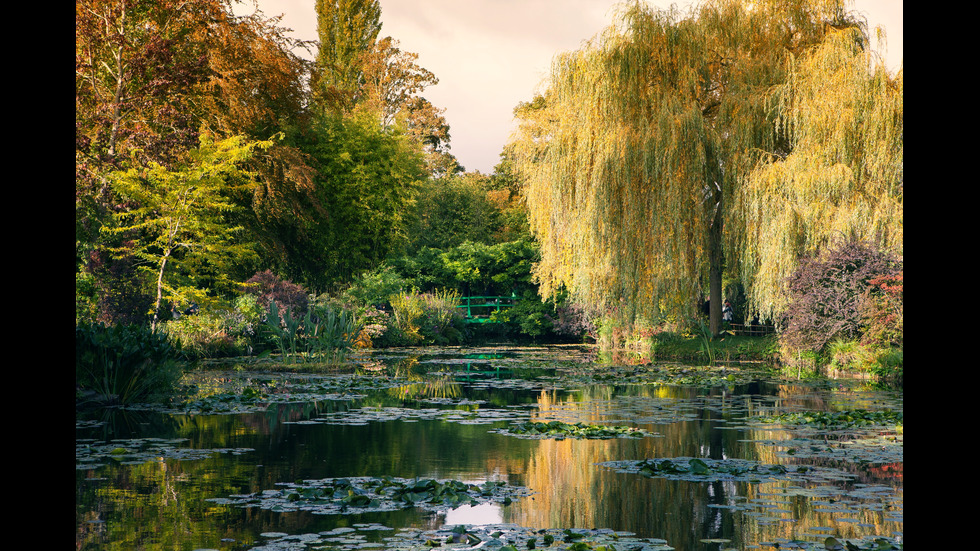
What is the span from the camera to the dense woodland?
58.1ft

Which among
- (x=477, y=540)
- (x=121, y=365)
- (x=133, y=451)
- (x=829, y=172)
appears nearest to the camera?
(x=477, y=540)

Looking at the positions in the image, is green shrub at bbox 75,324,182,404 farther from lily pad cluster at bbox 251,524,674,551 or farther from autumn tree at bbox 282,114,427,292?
autumn tree at bbox 282,114,427,292

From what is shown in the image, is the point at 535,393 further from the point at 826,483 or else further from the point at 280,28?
the point at 280,28

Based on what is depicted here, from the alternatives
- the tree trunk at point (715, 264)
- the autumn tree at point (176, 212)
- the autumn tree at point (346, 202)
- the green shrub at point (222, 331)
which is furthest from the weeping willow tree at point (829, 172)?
the autumn tree at point (346, 202)

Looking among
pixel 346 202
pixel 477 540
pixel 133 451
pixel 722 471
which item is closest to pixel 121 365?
pixel 133 451

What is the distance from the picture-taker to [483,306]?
35.6 m

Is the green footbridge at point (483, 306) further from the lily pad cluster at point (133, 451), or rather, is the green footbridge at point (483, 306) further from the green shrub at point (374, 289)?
the lily pad cluster at point (133, 451)

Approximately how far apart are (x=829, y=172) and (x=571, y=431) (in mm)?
10438

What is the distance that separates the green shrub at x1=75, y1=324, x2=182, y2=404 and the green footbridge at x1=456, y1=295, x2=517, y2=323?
2134cm

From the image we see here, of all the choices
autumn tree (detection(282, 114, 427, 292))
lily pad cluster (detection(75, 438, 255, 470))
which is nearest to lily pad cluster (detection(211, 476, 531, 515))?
lily pad cluster (detection(75, 438, 255, 470))

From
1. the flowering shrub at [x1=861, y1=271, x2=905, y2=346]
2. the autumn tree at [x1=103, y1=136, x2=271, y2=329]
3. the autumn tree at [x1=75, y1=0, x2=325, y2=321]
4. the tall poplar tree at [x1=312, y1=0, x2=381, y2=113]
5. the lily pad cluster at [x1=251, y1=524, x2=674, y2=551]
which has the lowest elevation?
the lily pad cluster at [x1=251, y1=524, x2=674, y2=551]

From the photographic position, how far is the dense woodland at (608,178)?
58.1 ft

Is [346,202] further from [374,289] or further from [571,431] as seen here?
[571,431]
